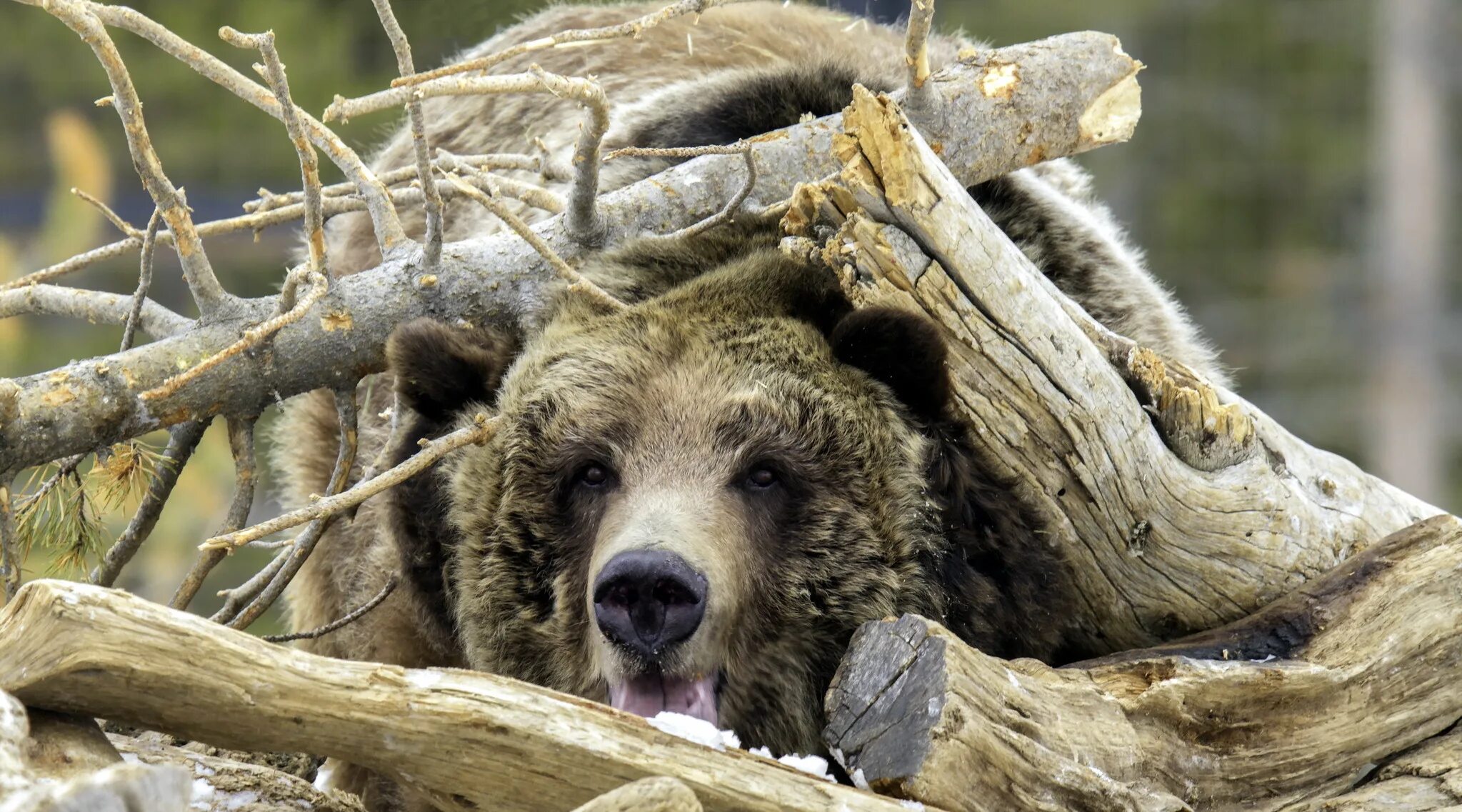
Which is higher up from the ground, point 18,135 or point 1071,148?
point 1071,148

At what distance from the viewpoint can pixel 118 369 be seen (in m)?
3.66

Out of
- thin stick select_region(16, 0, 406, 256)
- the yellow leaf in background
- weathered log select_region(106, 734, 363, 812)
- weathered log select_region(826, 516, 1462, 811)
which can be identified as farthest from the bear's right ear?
the yellow leaf in background

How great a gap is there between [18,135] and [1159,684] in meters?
15.2

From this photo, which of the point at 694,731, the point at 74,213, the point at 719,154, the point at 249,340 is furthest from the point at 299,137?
the point at 74,213

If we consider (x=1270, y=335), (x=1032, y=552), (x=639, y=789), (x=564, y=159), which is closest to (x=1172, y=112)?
(x=1270, y=335)

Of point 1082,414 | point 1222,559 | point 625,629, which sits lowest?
point 625,629

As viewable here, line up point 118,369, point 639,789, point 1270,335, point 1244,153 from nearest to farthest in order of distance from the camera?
point 639,789, point 118,369, point 1270,335, point 1244,153

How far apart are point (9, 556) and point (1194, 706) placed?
9.11 feet

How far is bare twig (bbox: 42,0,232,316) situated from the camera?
3.29 m

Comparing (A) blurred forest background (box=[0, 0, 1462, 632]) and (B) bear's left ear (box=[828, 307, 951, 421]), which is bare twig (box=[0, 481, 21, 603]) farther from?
(A) blurred forest background (box=[0, 0, 1462, 632])

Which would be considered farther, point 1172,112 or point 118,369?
point 1172,112

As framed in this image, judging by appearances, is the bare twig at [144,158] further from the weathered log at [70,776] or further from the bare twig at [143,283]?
the weathered log at [70,776]

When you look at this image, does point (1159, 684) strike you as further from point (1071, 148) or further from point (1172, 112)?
point (1172, 112)

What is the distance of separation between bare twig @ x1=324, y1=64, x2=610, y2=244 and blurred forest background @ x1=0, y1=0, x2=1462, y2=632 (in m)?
7.27
